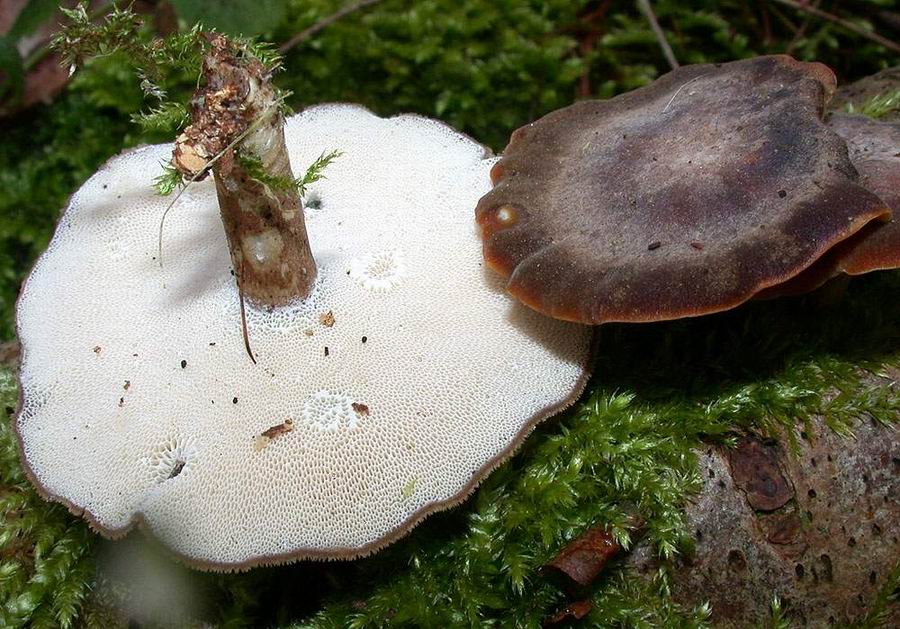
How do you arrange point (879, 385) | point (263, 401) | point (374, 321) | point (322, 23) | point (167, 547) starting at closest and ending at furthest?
1. point (167, 547)
2. point (263, 401)
3. point (374, 321)
4. point (879, 385)
5. point (322, 23)

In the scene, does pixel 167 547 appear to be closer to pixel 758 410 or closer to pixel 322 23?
pixel 758 410

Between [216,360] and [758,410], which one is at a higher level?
[216,360]

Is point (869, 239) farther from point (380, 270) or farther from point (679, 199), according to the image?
point (380, 270)

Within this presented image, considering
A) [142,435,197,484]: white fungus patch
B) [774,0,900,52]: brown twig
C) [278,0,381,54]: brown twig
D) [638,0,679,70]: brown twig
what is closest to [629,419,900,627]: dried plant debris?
[142,435,197,484]: white fungus patch

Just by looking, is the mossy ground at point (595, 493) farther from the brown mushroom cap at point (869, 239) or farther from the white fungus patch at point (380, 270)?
the white fungus patch at point (380, 270)

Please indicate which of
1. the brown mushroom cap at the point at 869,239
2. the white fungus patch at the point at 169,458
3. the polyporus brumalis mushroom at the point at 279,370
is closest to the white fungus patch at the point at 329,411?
the polyporus brumalis mushroom at the point at 279,370

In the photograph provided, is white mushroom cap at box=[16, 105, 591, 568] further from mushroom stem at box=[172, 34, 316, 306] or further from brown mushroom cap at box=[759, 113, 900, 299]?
brown mushroom cap at box=[759, 113, 900, 299]

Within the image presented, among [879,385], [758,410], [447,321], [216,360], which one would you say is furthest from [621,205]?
[216,360]
